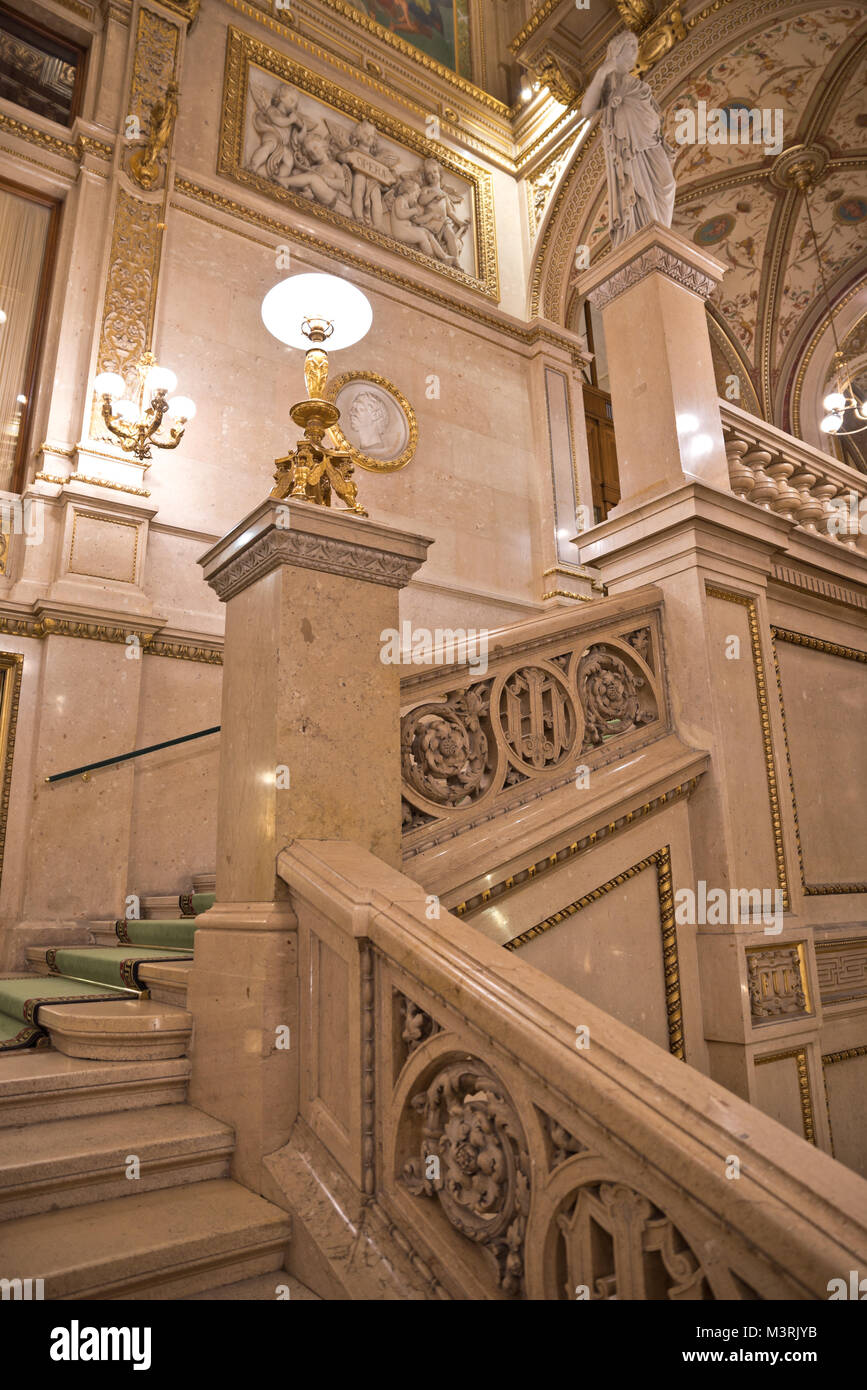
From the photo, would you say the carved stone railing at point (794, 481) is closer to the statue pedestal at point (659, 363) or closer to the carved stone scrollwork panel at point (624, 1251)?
the statue pedestal at point (659, 363)

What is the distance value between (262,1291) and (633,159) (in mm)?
4938

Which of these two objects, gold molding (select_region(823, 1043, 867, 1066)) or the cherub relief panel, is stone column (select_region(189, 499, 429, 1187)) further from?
the cherub relief panel

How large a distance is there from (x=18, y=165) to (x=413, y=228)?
370 centimetres

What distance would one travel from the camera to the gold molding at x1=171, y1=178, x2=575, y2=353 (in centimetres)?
710

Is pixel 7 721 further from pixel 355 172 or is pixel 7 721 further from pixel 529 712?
pixel 355 172

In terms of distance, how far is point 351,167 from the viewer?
8.29 meters

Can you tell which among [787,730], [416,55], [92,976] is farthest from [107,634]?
[416,55]

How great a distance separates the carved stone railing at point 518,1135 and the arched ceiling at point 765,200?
8797 mm

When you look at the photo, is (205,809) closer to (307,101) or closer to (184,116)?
(184,116)

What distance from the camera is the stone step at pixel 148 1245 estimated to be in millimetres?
1594

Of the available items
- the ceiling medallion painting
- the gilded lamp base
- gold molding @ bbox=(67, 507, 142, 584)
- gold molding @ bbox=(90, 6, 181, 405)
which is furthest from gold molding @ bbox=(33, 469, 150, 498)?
the gilded lamp base

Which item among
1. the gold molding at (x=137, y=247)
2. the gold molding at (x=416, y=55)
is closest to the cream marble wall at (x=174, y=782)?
the gold molding at (x=137, y=247)

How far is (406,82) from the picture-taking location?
29.4 ft
